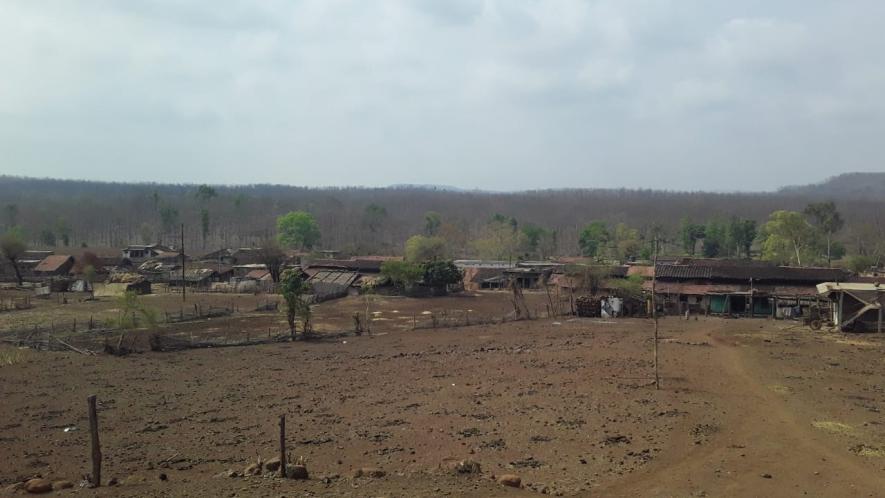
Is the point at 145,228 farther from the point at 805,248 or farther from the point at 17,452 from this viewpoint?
the point at 17,452

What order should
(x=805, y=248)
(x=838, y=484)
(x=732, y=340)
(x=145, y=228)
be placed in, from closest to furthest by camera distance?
(x=838, y=484), (x=732, y=340), (x=805, y=248), (x=145, y=228)

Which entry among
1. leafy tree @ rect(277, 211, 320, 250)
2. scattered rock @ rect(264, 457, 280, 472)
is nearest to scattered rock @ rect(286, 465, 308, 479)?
scattered rock @ rect(264, 457, 280, 472)

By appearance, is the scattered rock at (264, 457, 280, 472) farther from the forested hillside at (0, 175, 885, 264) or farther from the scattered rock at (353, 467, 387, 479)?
the forested hillside at (0, 175, 885, 264)

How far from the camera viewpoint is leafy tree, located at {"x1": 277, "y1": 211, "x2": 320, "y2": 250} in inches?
3812

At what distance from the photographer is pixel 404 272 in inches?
2140

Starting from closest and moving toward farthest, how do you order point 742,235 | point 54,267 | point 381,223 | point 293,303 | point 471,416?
point 471,416 < point 293,303 < point 54,267 < point 742,235 < point 381,223

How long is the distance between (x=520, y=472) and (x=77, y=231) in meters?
142

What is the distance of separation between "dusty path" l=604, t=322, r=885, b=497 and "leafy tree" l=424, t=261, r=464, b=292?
3711 cm

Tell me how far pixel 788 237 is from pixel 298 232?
65.5 meters

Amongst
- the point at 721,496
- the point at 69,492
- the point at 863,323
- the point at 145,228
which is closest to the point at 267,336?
the point at 69,492

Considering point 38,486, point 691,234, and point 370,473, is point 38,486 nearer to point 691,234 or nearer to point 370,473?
point 370,473

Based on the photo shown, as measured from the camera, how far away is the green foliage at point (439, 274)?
180ft

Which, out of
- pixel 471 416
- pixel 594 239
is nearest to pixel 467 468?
pixel 471 416

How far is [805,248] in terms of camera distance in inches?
2457
